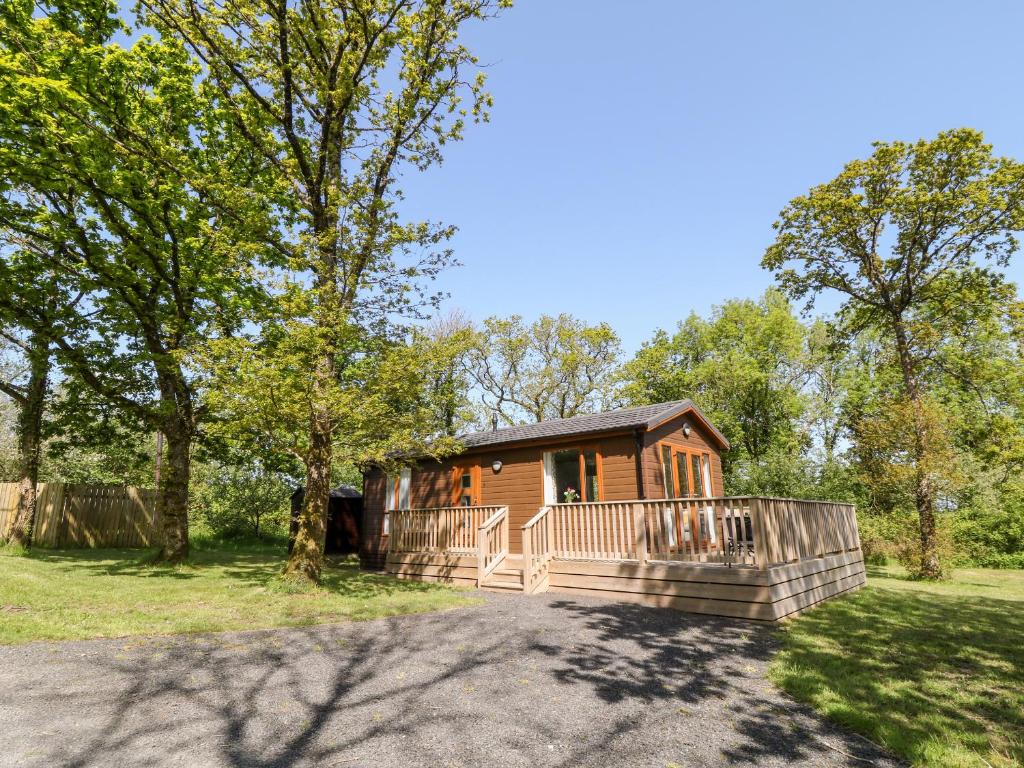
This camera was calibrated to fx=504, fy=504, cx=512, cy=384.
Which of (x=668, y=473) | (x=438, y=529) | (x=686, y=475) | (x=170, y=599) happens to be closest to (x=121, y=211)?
(x=170, y=599)

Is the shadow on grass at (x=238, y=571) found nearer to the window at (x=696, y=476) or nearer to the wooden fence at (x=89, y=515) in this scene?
the wooden fence at (x=89, y=515)

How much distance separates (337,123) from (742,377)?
83.8 feet

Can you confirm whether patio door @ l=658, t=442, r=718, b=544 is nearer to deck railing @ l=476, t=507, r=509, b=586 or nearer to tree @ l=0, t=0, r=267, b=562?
deck railing @ l=476, t=507, r=509, b=586

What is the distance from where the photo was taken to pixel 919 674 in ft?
17.5

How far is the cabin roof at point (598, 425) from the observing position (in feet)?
40.0

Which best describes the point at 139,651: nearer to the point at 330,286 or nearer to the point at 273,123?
the point at 330,286

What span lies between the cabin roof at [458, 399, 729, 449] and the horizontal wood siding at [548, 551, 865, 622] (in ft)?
11.8

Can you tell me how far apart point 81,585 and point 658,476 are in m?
12.0

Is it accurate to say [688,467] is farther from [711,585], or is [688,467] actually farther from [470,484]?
[711,585]

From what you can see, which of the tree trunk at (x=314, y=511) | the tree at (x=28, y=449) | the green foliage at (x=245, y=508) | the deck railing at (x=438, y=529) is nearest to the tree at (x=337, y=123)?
the tree trunk at (x=314, y=511)

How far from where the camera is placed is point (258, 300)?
46.9 ft

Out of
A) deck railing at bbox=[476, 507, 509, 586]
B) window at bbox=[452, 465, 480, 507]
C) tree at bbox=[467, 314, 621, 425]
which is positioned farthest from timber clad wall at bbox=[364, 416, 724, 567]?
tree at bbox=[467, 314, 621, 425]

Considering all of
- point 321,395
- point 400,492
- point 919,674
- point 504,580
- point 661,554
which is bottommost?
point 919,674

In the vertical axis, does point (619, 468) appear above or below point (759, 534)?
above
